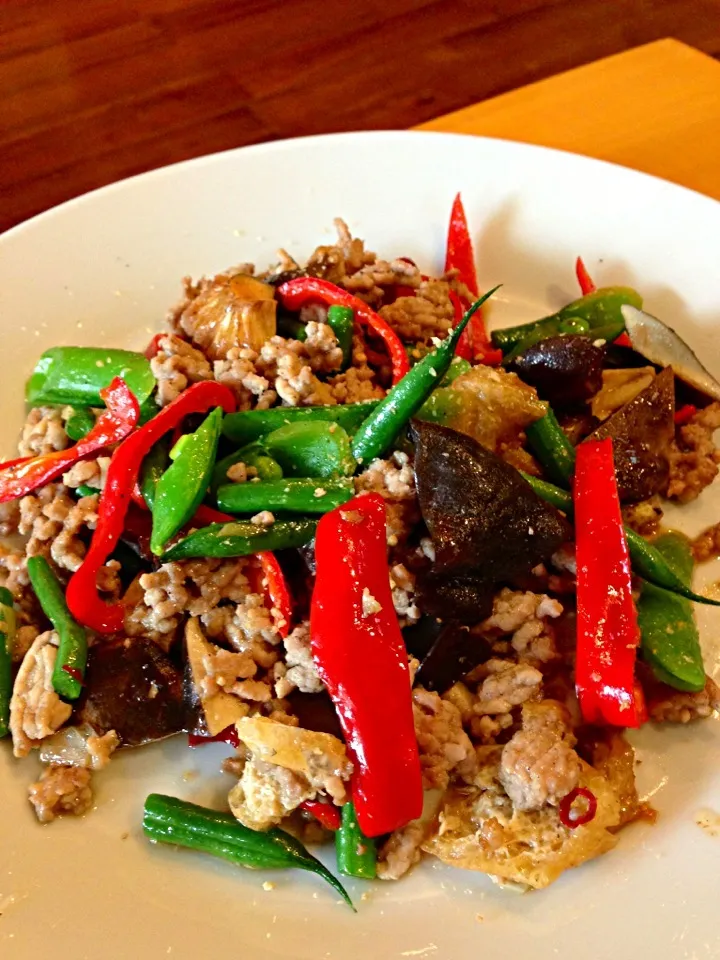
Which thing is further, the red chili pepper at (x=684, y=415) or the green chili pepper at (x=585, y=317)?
the green chili pepper at (x=585, y=317)

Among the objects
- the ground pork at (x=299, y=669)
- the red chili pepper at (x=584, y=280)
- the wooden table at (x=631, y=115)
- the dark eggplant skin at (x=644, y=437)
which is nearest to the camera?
the ground pork at (x=299, y=669)

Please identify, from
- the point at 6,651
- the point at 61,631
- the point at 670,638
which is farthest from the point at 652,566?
the point at 6,651

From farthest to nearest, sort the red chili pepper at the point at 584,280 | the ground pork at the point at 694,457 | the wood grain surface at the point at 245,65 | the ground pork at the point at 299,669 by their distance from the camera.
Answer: the wood grain surface at the point at 245,65
the red chili pepper at the point at 584,280
the ground pork at the point at 694,457
the ground pork at the point at 299,669

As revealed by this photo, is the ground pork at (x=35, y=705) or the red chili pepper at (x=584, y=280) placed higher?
the red chili pepper at (x=584, y=280)

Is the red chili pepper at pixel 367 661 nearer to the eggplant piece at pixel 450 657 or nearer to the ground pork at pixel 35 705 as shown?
the eggplant piece at pixel 450 657

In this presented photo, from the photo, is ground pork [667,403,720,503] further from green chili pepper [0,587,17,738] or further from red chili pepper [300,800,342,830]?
green chili pepper [0,587,17,738]

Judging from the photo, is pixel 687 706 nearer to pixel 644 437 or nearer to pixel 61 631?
pixel 644 437

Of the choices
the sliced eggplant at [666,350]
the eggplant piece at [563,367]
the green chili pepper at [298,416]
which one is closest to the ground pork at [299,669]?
the green chili pepper at [298,416]
